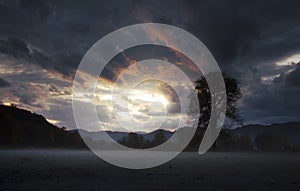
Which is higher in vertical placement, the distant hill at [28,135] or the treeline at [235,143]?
the distant hill at [28,135]

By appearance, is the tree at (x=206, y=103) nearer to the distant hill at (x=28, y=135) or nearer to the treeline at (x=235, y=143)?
the treeline at (x=235, y=143)

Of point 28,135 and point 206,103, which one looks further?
point 28,135

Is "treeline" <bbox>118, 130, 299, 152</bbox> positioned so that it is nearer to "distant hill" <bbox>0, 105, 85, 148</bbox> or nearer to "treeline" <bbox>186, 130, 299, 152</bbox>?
"treeline" <bbox>186, 130, 299, 152</bbox>

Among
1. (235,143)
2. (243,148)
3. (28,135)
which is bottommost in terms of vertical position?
(243,148)

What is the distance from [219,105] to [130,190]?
137ft

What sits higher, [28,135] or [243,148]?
[28,135]

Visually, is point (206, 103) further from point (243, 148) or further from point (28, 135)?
point (28, 135)

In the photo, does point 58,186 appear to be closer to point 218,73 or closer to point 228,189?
Answer: point 228,189

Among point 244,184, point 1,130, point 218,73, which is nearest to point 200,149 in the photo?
point 218,73

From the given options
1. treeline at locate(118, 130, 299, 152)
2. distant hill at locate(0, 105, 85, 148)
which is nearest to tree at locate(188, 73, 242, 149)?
treeline at locate(118, 130, 299, 152)

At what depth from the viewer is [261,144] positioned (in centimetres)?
6825

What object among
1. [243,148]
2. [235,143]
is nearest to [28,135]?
[235,143]

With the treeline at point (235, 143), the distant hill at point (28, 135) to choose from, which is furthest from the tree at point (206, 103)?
the distant hill at point (28, 135)

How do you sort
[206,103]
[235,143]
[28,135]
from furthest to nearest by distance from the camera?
1. [28,135]
2. [235,143]
3. [206,103]
